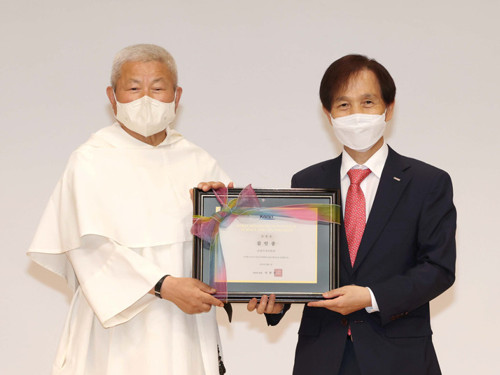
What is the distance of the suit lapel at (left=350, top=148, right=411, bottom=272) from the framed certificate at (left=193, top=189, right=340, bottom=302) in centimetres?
12

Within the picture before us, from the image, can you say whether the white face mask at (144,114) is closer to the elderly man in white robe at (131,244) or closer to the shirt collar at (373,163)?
the elderly man in white robe at (131,244)

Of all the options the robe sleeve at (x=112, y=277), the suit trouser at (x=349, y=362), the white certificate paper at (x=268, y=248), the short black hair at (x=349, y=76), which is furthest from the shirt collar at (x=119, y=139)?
the suit trouser at (x=349, y=362)

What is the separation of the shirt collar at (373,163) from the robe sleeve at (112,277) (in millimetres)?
800

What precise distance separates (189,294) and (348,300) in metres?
0.57

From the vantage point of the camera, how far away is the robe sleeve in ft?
9.17

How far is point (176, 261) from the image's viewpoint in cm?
292

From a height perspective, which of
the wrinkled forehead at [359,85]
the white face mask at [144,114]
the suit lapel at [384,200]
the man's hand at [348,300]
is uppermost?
the wrinkled forehead at [359,85]

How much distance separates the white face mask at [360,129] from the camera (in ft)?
9.13

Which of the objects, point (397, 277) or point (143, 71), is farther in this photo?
point (143, 71)

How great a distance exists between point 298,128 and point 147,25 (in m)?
1.08

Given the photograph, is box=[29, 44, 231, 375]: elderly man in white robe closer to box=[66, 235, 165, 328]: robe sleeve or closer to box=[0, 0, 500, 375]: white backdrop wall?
box=[66, 235, 165, 328]: robe sleeve

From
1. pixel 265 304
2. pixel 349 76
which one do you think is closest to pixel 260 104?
pixel 349 76

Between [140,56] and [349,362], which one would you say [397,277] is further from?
[140,56]

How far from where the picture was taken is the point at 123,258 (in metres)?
2.84
